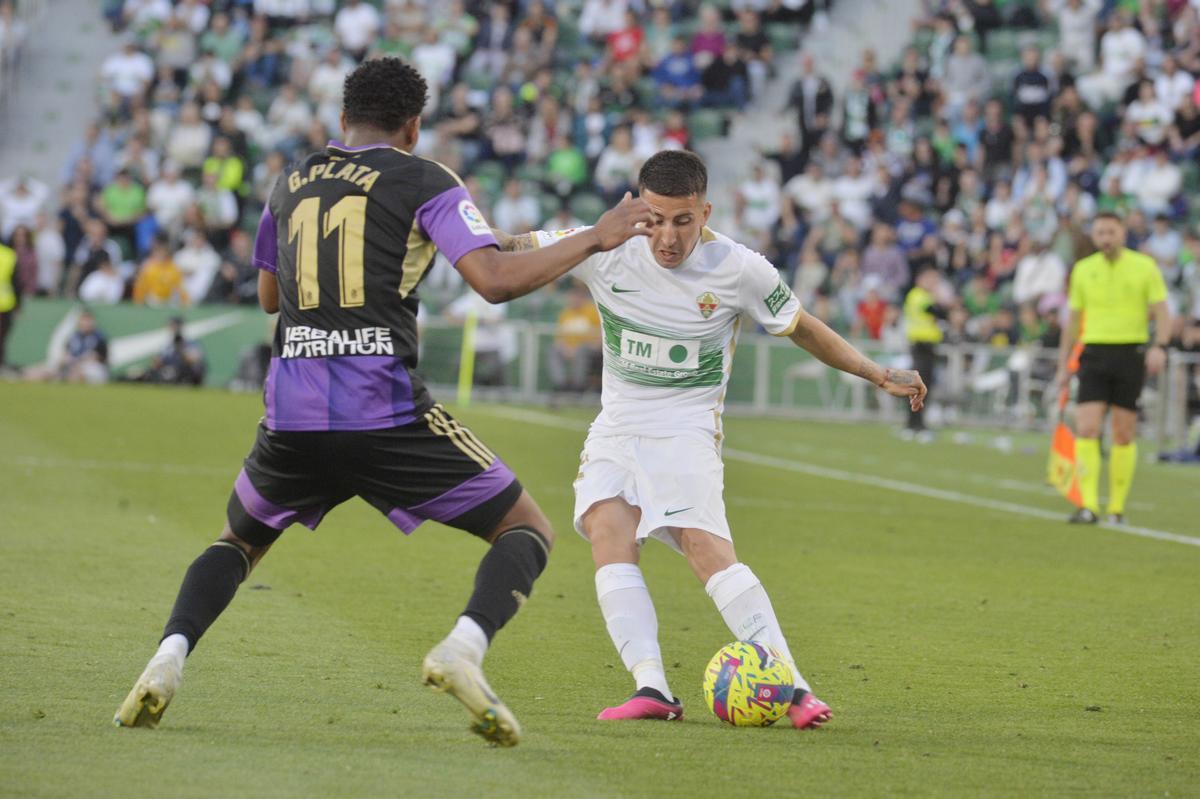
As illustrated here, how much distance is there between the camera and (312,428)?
212 inches

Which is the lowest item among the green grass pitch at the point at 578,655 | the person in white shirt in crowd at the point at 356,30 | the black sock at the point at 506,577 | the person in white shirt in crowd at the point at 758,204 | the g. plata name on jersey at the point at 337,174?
the green grass pitch at the point at 578,655

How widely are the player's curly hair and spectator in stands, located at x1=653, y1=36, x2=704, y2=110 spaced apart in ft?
81.7

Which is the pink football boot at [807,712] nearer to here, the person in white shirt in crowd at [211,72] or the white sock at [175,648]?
the white sock at [175,648]

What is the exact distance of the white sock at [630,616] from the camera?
6.19 metres

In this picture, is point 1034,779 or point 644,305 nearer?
point 1034,779

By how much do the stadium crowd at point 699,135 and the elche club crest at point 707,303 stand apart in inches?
750

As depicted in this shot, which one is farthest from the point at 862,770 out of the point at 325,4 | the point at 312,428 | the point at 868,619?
the point at 325,4

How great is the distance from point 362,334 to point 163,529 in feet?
19.9

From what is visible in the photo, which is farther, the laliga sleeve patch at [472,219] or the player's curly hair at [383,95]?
the player's curly hair at [383,95]

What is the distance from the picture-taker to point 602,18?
31.2m

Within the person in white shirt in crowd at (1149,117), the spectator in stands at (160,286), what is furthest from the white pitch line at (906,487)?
the person in white shirt in crowd at (1149,117)

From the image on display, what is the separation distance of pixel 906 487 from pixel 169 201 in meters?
15.4

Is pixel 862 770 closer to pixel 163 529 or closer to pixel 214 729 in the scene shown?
pixel 214 729

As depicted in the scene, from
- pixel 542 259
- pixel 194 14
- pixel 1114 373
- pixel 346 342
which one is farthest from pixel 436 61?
pixel 542 259
